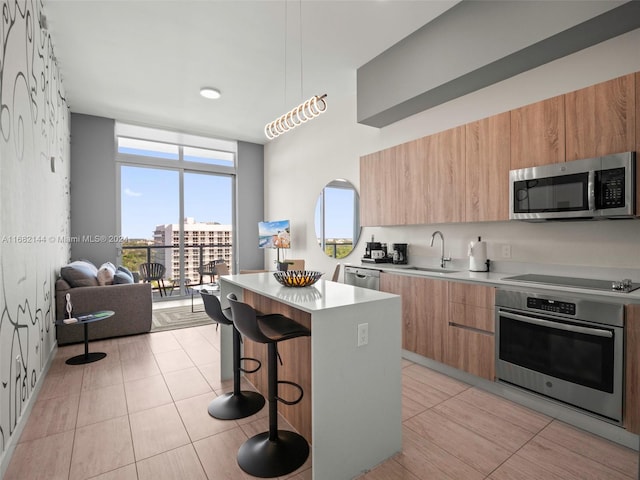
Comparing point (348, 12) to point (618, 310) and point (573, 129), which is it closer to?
point (573, 129)

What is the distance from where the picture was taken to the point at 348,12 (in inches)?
116

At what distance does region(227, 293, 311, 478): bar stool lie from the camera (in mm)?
1706

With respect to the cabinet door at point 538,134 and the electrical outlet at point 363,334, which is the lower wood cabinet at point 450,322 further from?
the electrical outlet at point 363,334

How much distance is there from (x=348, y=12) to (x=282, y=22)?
2.07 ft

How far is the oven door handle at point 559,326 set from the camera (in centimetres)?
193

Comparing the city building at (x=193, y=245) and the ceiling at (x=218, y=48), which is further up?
the ceiling at (x=218, y=48)

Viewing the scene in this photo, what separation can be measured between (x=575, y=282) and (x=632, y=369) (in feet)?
2.11

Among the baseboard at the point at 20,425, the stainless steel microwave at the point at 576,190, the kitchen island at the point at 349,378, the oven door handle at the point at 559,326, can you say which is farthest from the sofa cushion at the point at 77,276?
the stainless steel microwave at the point at 576,190

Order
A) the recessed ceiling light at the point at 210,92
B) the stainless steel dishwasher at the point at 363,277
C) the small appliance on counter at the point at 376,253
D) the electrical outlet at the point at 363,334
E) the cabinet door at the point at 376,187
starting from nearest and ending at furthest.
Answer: the electrical outlet at the point at 363,334 < the stainless steel dishwasher at the point at 363,277 < the cabinet door at the point at 376,187 < the small appliance on counter at the point at 376,253 < the recessed ceiling light at the point at 210,92

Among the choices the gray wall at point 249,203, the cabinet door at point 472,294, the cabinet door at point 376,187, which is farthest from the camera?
the gray wall at point 249,203

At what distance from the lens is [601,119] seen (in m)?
2.09

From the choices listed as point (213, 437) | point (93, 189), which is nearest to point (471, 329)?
point (213, 437)

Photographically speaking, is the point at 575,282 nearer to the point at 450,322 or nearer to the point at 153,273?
the point at 450,322

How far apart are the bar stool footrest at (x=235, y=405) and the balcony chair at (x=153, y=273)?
4.61m
